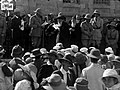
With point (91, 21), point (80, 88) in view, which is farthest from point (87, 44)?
point (80, 88)

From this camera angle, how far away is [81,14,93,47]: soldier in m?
15.8

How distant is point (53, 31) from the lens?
15.9 meters

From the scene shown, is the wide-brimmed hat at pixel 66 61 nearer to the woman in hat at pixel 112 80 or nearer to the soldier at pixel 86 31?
the woman in hat at pixel 112 80

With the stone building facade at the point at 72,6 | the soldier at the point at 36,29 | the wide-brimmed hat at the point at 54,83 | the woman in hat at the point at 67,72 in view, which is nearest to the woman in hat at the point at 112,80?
the wide-brimmed hat at the point at 54,83

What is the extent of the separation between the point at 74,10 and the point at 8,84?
1684 cm

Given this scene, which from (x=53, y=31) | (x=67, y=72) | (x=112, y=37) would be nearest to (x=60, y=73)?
(x=67, y=72)

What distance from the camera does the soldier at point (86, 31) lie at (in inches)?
623

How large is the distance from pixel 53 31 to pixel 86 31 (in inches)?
56.2

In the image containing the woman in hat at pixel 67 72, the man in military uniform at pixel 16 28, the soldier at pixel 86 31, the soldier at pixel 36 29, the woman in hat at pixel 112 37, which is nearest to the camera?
the woman in hat at pixel 67 72

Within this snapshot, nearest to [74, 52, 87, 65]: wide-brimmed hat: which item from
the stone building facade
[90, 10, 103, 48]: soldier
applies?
[90, 10, 103, 48]: soldier

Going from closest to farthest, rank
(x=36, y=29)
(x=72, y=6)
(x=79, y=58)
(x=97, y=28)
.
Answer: (x=79, y=58) → (x=36, y=29) → (x=97, y=28) → (x=72, y=6)

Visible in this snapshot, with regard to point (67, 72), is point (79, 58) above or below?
above

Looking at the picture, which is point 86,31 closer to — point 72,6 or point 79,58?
point 79,58

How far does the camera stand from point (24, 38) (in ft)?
52.8
